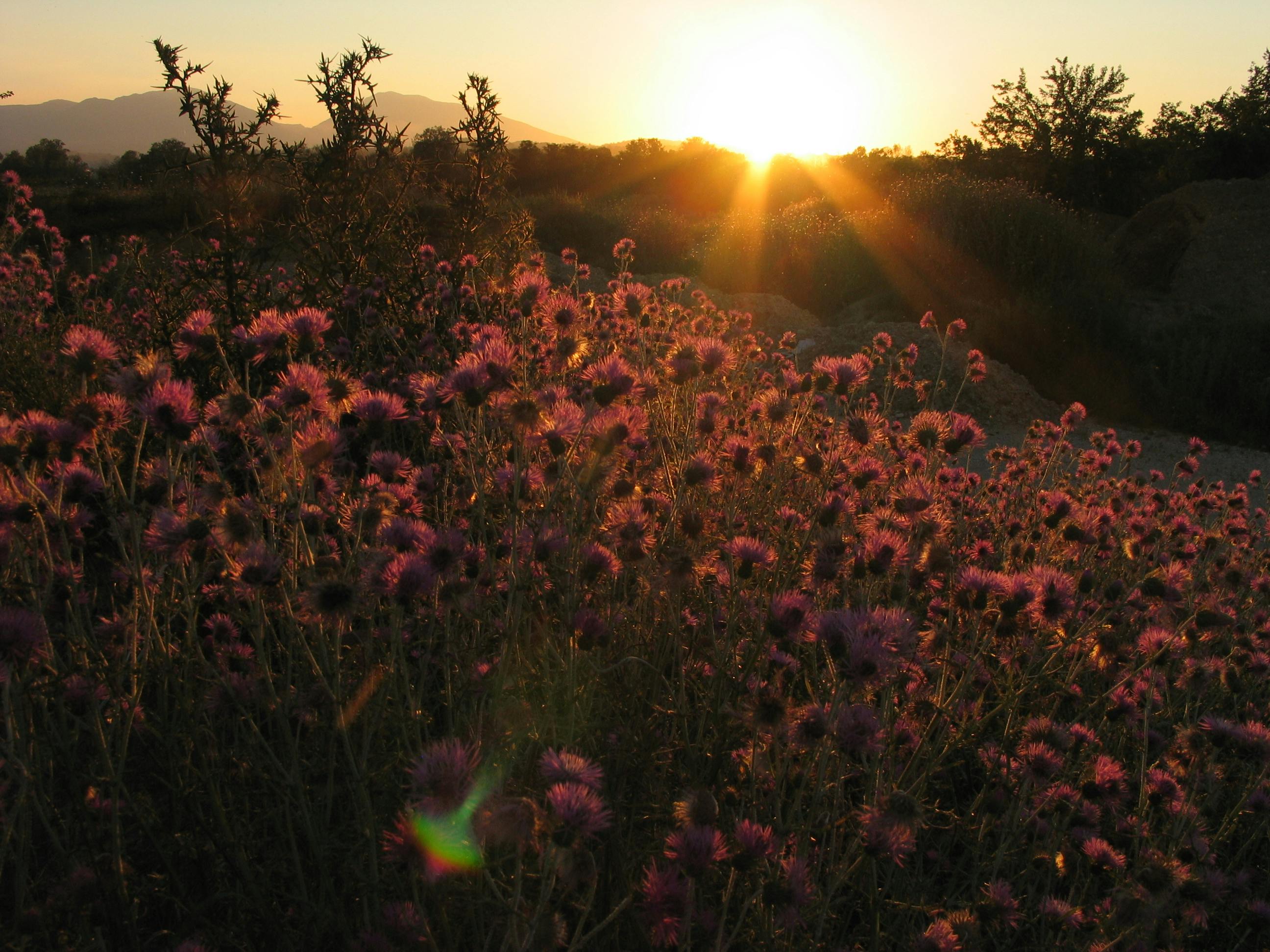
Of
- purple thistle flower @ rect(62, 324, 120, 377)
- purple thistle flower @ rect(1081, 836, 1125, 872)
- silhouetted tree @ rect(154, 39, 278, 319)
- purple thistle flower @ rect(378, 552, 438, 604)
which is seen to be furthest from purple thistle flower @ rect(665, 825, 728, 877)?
silhouetted tree @ rect(154, 39, 278, 319)

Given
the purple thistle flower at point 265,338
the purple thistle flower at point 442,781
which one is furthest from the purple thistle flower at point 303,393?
the purple thistle flower at point 442,781

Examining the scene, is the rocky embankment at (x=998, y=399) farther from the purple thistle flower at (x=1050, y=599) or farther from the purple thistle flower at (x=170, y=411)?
the purple thistle flower at (x=170, y=411)

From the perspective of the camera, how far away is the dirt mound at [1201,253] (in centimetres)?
1827

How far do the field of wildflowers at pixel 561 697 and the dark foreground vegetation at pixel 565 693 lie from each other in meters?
0.02

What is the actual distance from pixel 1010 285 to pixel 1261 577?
12484mm

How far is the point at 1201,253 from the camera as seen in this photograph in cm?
2056

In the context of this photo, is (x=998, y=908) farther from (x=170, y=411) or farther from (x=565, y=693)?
(x=170, y=411)

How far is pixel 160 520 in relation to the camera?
1834 millimetres

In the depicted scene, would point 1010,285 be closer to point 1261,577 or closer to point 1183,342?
point 1183,342

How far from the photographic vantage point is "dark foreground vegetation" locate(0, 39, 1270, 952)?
5.38 ft

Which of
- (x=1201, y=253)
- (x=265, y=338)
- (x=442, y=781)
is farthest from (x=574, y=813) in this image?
(x=1201, y=253)

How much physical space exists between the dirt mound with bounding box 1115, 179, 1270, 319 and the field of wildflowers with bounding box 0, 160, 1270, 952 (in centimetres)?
1714

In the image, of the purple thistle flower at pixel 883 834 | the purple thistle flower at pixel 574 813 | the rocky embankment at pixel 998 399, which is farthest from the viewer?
the rocky embankment at pixel 998 399

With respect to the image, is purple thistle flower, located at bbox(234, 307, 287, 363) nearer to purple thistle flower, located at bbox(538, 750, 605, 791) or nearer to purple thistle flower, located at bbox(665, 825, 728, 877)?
purple thistle flower, located at bbox(538, 750, 605, 791)
